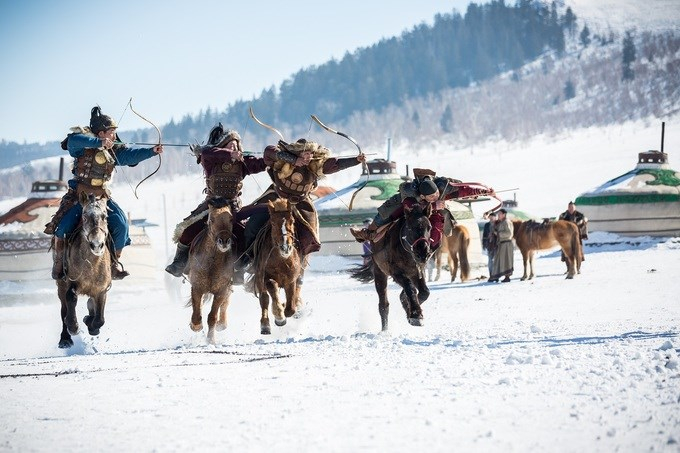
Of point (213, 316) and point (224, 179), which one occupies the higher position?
point (224, 179)

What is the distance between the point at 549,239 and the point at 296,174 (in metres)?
14.1

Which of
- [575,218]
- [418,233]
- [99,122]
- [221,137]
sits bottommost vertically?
[575,218]

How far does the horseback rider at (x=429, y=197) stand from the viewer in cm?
1023

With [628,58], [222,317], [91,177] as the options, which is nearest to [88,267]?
[91,177]

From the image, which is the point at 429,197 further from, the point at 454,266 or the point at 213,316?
the point at 454,266

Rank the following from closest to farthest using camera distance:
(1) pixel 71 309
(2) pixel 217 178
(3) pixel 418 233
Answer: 1. (3) pixel 418 233
2. (1) pixel 71 309
3. (2) pixel 217 178

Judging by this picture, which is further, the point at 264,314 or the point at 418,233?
the point at 264,314

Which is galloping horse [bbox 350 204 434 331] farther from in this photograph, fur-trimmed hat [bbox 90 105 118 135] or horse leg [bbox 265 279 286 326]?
fur-trimmed hat [bbox 90 105 118 135]

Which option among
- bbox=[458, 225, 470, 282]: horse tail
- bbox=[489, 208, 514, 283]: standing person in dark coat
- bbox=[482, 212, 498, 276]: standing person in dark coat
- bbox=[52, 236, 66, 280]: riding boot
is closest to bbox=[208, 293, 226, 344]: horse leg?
bbox=[52, 236, 66, 280]: riding boot

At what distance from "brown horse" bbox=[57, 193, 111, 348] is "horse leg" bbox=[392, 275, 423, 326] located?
3.15 meters

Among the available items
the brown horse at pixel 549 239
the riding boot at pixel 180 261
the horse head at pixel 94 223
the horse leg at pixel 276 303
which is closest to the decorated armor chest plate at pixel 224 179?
the riding boot at pixel 180 261

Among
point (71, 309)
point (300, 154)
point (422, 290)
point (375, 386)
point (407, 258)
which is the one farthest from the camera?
point (300, 154)

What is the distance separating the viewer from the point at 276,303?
10312 millimetres

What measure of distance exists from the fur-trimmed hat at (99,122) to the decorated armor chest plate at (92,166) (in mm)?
246
